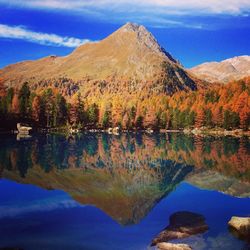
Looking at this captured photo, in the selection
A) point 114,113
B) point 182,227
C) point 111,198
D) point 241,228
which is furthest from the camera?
point 114,113

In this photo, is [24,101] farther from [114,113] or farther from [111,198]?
[111,198]

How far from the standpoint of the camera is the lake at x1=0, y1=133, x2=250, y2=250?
76.1ft

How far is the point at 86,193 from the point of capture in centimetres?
3612

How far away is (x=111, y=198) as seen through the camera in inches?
1358

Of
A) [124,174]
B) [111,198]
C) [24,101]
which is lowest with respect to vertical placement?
[111,198]

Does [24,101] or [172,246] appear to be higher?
[24,101]

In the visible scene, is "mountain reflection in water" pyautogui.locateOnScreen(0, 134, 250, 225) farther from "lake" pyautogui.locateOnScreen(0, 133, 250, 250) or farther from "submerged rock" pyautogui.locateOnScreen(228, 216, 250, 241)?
"submerged rock" pyautogui.locateOnScreen(228, 216, 250, 241)

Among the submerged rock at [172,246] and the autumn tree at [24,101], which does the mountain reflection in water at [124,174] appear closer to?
the submerged rock at [172,246]

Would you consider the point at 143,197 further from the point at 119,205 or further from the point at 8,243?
the point at 8,243

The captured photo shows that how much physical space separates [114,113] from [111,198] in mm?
147127

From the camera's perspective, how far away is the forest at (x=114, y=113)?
133m

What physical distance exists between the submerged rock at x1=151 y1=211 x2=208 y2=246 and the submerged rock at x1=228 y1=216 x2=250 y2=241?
1.91m

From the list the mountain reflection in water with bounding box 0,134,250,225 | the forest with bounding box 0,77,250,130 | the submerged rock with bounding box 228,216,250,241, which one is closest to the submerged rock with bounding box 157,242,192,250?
the submerged rock with bounding box 228,216,250,241

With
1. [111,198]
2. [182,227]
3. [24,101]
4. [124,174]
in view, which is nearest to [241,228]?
[182,227]
